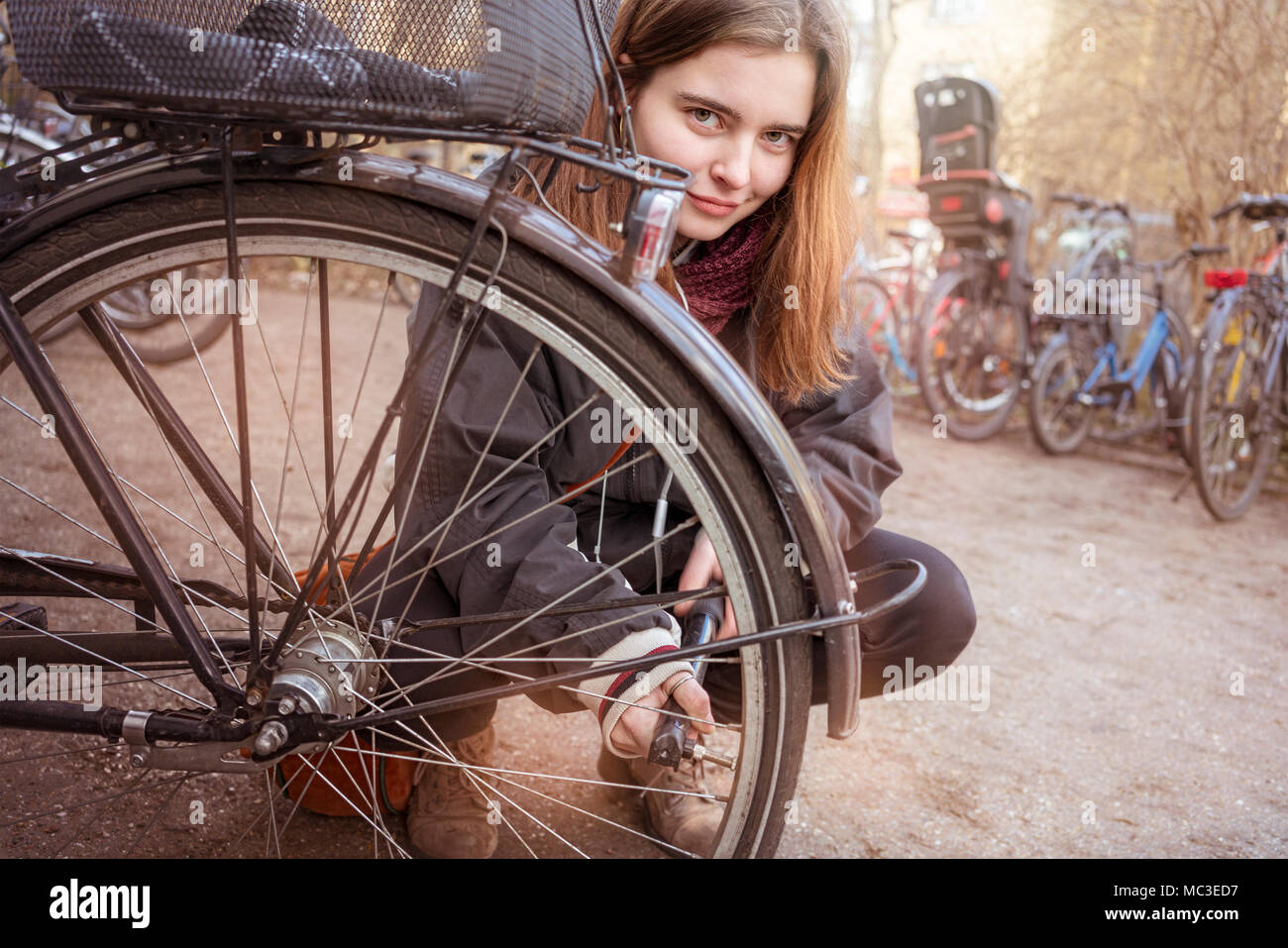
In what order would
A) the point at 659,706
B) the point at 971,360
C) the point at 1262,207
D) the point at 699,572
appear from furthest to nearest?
1. the point at 971,360
2. the point at 1262,207
3. the point at 699,572
4. the point at 659,706

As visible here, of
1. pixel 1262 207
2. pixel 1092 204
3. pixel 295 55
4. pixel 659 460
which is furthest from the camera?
pixel 1092 204

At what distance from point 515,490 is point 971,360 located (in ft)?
16.6

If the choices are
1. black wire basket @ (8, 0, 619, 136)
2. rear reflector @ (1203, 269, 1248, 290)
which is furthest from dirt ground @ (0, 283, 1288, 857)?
rear reflector @ (1203, 269, 1248, 290)

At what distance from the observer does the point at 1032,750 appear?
7.75 ft

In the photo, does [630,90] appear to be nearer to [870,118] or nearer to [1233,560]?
[1233,560]

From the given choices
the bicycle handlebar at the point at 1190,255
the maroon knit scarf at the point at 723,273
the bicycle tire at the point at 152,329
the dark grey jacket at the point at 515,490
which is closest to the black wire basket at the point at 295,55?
the dark grey jacket at the point at 515,490

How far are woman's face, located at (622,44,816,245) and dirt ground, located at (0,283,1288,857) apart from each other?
116 centimetres

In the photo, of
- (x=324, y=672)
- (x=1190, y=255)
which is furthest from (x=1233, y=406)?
(x=324, y=672)

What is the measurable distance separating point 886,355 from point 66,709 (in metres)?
6.00

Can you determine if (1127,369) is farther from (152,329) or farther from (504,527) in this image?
(504,527)

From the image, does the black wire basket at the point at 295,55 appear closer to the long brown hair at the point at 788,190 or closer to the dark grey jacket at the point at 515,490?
the dark grey jacket at the point at 515,490

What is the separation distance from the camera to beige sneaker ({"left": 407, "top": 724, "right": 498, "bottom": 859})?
174 centimetres

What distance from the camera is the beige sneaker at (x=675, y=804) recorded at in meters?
1.86
